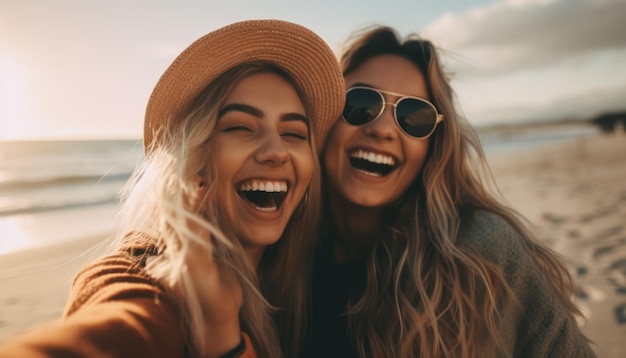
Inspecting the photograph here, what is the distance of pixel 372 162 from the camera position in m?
2.84

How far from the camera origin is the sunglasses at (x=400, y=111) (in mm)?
2787

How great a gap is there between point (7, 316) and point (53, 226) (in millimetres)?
4261

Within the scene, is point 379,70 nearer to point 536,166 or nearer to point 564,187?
point 564,187

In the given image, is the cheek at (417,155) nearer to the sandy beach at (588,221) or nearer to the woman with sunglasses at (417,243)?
the woman with sunglasses at (417,243)

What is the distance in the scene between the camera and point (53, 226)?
8492 millimetres

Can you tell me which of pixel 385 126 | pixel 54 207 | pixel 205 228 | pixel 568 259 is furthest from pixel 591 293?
pixel 54 207

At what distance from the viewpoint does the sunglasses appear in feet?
9.14

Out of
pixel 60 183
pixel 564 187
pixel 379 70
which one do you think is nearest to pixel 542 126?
pixel 564 187

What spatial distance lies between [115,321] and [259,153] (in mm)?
1110

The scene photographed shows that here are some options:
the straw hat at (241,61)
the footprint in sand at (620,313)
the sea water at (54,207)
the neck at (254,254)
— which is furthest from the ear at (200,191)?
the footprint in sand at (620,313)

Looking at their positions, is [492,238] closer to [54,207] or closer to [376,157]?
[376,157]

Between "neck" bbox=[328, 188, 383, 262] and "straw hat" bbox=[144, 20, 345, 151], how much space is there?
32.0 inches

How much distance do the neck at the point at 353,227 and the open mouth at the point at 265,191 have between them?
0.73 meters

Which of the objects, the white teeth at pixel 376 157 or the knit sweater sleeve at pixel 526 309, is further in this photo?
the white teeth at pixel 376 157
